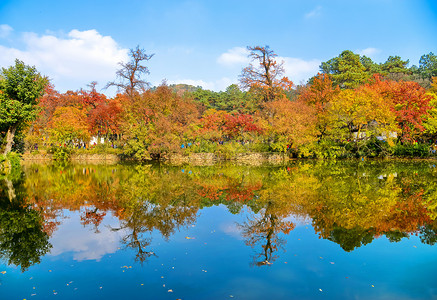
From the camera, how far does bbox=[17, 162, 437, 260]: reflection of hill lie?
7344 mm

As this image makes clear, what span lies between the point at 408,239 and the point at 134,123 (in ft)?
82.5

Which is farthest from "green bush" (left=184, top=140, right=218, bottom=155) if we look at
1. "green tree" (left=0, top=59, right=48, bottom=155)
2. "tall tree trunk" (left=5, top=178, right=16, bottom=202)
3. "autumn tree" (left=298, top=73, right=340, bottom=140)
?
"tall tree trunk" (left=5, top=178, right=16, bottom=202)

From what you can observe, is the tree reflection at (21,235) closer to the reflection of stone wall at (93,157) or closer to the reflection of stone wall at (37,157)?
the reflection of stone wall at (93,157)

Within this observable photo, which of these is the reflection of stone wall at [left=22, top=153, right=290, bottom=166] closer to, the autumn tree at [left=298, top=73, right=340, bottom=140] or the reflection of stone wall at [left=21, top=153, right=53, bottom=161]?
the reflection of stone wall at [left=21, top=153, right=53, bottom=161]

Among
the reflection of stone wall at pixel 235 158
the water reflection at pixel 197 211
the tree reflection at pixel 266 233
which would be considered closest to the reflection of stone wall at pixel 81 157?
the reflection of stone wall at pixel 235 158

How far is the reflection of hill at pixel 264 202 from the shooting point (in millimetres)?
7344

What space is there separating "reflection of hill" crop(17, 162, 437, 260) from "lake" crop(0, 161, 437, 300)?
52 millimetres

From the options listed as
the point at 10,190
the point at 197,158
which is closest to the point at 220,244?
the point at 10,190

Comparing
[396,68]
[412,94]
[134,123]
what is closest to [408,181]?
[412,94]

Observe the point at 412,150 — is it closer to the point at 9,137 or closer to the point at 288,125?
the point at 288,125

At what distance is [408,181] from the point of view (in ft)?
46.1

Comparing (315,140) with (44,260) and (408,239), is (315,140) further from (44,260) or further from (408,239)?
(44,260)

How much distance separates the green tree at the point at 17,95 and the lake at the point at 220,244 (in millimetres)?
11433

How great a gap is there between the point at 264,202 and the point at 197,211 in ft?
7.74
